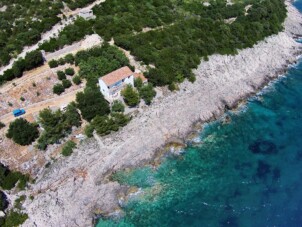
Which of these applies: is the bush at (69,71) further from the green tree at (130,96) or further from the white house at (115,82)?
the green tree at (130,96)

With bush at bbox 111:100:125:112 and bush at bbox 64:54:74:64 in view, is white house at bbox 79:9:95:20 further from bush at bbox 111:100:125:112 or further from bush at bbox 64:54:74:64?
bush at bbox 111:100:125:112

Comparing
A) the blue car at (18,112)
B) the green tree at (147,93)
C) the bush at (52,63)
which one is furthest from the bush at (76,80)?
the green tree at (147,93)

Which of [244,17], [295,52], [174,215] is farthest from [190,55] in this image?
[174,215]

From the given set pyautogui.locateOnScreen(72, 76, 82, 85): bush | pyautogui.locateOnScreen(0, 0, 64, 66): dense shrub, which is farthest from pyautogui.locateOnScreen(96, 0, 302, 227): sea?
pyautogui.locateOnScreen(0, 0, 64, 66): dense shrub

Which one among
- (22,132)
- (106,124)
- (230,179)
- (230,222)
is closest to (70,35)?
(106,124)

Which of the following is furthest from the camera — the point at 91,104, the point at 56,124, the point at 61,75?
the point at 61,75

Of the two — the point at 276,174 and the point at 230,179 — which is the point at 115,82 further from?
the point at 276,174
